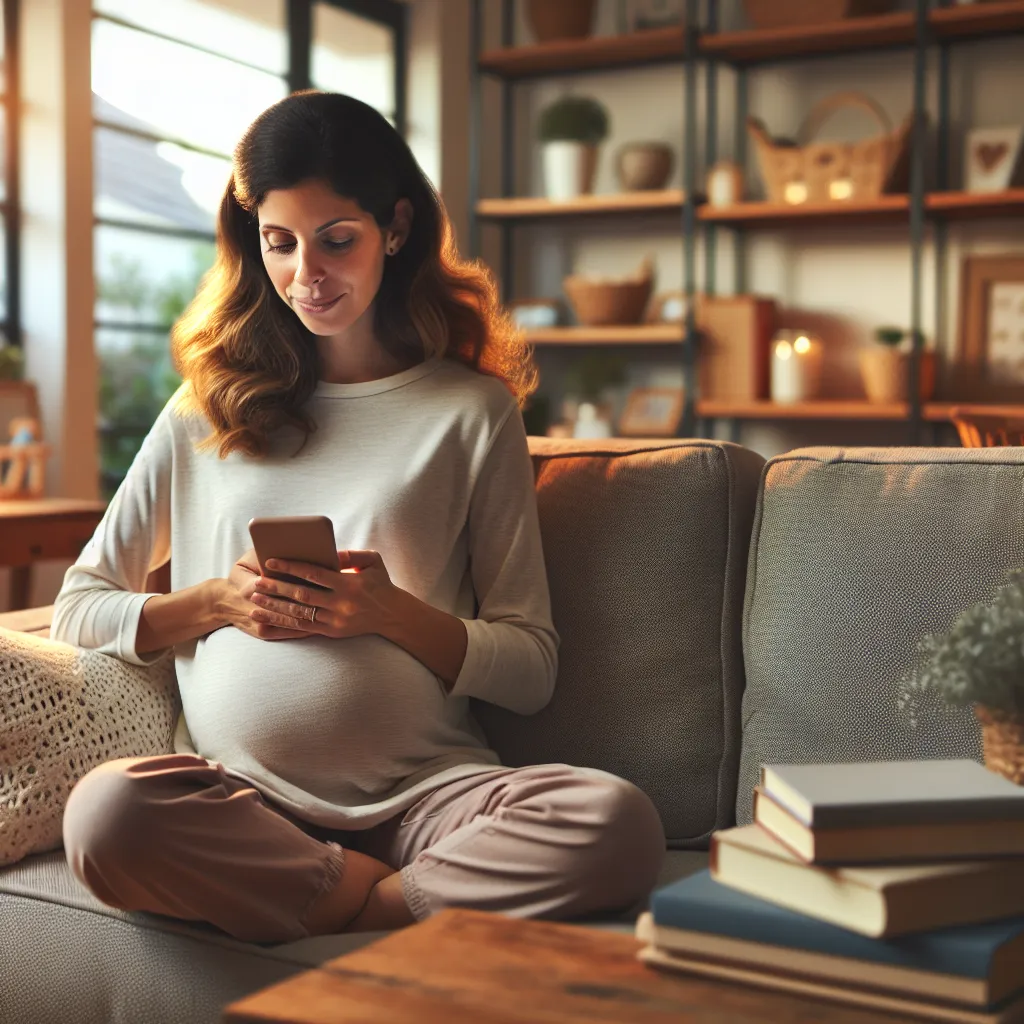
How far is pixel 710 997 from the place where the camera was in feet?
2.92

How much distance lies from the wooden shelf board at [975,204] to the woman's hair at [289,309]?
98.9 inches

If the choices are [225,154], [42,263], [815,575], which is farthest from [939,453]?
[225,154]

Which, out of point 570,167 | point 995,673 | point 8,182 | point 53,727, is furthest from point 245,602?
point 570,167

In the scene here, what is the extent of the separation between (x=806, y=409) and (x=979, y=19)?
120cm

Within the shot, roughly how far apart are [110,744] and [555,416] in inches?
137

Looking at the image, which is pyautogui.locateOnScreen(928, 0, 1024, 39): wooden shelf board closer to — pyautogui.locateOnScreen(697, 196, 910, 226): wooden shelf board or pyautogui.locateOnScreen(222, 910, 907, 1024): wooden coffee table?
pyautogui.locateOnScreen(697, 196, 910, 226): wooden shelf board

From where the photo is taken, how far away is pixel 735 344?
437 centimetres

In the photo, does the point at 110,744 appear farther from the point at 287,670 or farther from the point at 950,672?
the point at 950,672

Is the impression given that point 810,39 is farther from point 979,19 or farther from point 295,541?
point 295,541

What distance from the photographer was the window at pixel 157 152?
3928mm

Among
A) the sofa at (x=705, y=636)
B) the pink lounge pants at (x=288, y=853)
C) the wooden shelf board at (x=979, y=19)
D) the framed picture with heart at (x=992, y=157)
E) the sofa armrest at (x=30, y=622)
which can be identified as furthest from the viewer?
the framed picture with heart at (x=992, y=157)

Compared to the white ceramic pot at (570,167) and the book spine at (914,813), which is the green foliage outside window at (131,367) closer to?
the white ceramic pot at (570,167)

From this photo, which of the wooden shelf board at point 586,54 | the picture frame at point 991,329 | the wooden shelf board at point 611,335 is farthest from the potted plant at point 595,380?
the picture frame at point 991,329

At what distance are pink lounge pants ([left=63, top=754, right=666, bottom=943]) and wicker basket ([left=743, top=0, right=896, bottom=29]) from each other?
3.39 metres
